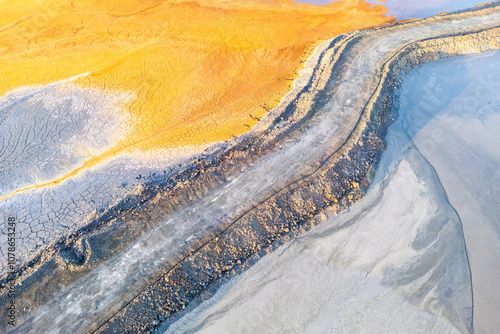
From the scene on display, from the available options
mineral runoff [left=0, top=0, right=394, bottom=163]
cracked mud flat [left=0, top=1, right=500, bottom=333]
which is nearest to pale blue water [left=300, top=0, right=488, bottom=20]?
mineral runoff [left=0, top=0, right=394, bottom=163]

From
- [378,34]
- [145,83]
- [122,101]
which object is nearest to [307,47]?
[378,34]

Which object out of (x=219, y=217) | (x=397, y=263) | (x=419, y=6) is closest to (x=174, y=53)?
(x=219, y=217)

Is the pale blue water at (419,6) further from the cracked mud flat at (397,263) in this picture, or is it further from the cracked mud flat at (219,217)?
the cracked mud flat at (397,263)

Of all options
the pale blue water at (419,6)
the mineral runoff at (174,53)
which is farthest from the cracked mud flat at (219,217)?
the pale blue water at (419,6)

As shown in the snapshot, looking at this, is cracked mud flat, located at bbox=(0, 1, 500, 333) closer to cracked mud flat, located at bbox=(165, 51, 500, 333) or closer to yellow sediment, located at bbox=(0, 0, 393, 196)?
cracked mud flat, located at bbox=(165, 51, 500, 333)

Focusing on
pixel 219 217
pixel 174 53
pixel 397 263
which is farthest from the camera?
pixel 174 53

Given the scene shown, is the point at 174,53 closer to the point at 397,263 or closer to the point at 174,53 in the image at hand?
the point at 174,53
